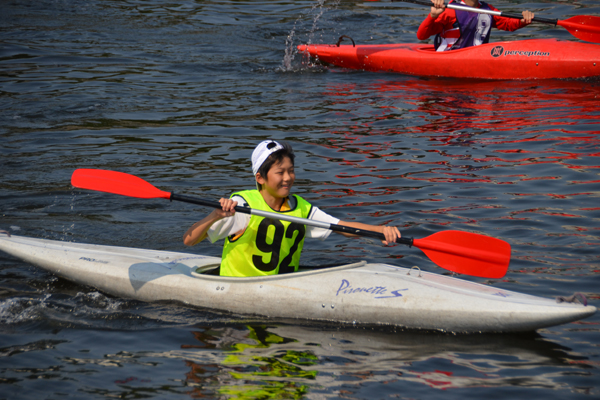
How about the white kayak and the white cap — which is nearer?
the white kayak

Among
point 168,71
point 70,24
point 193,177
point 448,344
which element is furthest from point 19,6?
point 448,344

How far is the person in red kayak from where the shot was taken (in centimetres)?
889

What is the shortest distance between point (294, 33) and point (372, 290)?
10.0 metres

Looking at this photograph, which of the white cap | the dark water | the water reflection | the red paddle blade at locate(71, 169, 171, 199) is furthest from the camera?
the red paddle blade at locate(71, 169, 171, 199)

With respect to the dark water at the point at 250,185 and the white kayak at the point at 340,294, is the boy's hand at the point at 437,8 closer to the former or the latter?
the dark water at the point at 250,185

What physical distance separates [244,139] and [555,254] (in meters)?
4.04

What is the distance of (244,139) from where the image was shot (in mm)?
7531

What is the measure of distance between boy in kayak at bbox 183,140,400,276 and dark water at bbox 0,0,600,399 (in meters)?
0.37

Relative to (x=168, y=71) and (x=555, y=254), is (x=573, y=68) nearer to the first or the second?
(x=555, y=254)

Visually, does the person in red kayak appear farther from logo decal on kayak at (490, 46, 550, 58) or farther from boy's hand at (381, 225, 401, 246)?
boy's hand at (381, 225, 401, 246)

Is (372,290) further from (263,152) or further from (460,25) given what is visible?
(460,25)

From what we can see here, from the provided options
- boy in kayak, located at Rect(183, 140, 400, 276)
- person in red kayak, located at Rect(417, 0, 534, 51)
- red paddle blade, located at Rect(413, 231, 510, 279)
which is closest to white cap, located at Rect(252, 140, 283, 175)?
boy in kayak, located at Rect(183, 140, 400, 276)

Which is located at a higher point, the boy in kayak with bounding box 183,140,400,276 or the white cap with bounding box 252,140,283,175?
the white cap with bounding box 252,140,283,175

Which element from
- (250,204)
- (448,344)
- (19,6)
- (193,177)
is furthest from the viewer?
(19,6)
